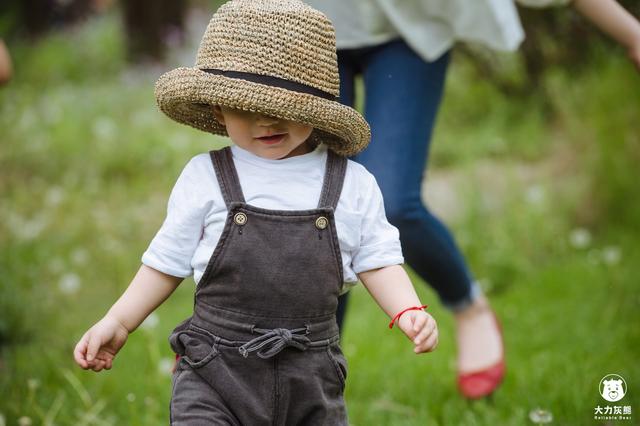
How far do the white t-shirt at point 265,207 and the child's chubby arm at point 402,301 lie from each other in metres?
0.03

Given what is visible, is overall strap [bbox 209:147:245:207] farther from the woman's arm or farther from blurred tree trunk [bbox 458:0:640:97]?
blurred tree trunk [bbox 458:0:640:97]

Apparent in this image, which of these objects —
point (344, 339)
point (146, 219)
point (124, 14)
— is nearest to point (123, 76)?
point (124, 14)

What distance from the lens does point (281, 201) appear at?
189 cm

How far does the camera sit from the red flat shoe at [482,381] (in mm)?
2963

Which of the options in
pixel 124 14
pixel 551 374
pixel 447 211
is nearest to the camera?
pixel 551 374

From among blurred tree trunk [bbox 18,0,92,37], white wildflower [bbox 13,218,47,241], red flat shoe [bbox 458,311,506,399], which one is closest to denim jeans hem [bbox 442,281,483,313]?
red flat shoe [bbox 458,311,506,399]

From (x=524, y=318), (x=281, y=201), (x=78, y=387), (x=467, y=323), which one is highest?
(x=281, y=201)

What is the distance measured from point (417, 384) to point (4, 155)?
3967 mm

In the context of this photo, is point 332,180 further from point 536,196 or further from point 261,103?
point 536,196

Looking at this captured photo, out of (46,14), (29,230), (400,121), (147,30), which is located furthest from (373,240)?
(46,14)

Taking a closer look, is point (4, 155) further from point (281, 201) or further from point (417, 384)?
point (281, 201)

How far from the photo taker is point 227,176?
190 centimetres

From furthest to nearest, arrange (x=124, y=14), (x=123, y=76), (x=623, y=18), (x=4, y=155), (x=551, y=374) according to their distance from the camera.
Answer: (x=124, y=14) < (x=123, y=76) < (x=4, y=155) < (x=551, y=374) < (x=623, y=18)

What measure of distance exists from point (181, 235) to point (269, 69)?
408 millimetres
